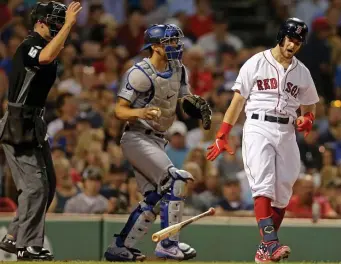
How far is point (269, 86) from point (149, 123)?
1037 millimetres

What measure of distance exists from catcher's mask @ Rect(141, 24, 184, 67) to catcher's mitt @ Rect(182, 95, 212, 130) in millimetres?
337

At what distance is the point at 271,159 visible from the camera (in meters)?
9.45

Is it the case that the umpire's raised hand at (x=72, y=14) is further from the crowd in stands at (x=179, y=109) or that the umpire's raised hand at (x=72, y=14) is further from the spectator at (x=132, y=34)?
the spectator at (x=132, y=34)

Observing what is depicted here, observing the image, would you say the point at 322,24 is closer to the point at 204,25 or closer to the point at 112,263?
the point at 204,25

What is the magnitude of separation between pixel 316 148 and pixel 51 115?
3247mm

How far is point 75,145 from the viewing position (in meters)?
14.3

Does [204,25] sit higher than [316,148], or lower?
higher

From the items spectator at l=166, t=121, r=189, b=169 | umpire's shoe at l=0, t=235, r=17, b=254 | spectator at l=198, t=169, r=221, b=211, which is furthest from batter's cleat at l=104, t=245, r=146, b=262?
spectator at l=166, t=121, r=189, b=169

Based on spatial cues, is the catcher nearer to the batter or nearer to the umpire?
the batter

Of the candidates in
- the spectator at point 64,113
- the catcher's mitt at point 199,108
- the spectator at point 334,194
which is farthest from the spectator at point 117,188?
the catcher's mitt at point 199,108

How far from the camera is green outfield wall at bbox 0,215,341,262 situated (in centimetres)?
1130

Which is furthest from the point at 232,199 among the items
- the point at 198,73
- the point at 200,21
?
the point at 200,21

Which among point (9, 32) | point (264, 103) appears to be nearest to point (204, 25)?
point (9, 32)

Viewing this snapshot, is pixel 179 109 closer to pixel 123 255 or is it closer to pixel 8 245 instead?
pixel 123 255
